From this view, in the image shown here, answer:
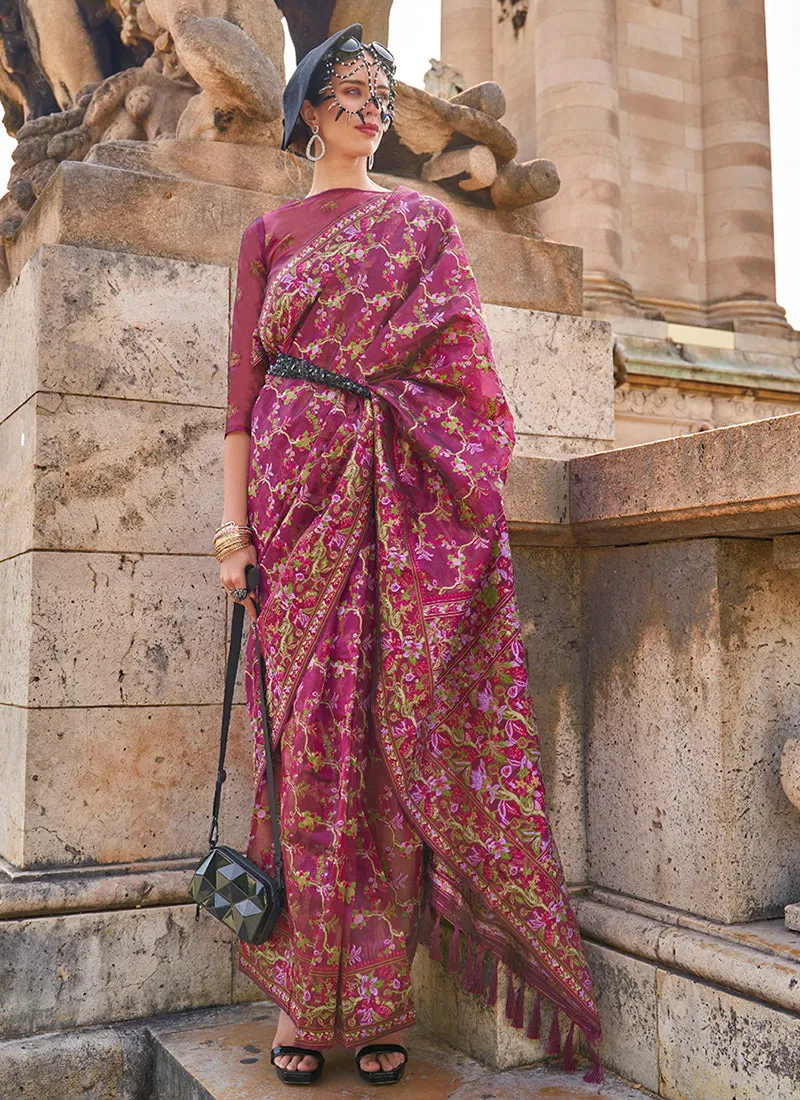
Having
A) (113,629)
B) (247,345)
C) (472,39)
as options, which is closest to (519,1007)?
(113,629)

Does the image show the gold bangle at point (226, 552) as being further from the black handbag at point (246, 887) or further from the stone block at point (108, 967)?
the stone block at point (108, 967)

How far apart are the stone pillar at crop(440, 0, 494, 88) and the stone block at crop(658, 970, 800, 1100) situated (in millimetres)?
16138

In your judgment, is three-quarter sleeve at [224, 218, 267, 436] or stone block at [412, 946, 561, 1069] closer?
stone block at [412, 946, 561, 1069]

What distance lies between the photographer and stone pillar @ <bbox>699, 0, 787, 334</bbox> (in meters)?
15.4

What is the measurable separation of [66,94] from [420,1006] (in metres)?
3.82

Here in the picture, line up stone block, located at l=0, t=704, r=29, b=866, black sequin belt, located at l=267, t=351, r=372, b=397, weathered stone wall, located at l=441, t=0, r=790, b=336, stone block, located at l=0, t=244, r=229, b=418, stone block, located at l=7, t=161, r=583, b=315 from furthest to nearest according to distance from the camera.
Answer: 1. weathered stone wall, located at l=441, t=0, r=790, b=336
2. stone block, located at l=7, t=161, r=583, b=315
3. stone block, located at l=0, t=244, r=229, b=418
4. stone block, located at l=0, t=704, r=29, b=866
5. black sequin belt, located at l=267, t=351, r=372, b=397

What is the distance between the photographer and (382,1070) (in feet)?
8.54

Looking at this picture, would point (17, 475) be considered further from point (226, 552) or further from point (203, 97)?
point (203, 97)

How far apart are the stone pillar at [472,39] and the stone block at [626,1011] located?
15.9 meters

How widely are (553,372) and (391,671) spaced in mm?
1829

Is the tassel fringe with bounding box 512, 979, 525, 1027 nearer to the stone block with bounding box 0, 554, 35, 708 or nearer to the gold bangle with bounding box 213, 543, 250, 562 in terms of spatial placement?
the gold bangle with bounding box 213, 543, 250, 562

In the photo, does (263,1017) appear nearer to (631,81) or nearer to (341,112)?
(341,112)

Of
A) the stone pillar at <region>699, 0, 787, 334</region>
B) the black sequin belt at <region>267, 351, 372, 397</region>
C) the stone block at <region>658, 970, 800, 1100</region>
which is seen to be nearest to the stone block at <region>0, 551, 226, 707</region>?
the black sequin belt at <region>267, 351, 372, 397</region>

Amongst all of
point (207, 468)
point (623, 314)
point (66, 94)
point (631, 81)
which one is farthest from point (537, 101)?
point (207, 468)
